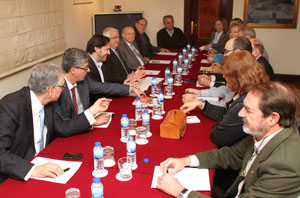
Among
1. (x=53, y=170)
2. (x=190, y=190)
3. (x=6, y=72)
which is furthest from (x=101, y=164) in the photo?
(x=6, y=72)

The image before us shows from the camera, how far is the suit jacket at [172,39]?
24.4 feet

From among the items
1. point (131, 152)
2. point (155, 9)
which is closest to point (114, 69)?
point (131, 152)

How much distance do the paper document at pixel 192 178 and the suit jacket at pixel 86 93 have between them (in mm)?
1132

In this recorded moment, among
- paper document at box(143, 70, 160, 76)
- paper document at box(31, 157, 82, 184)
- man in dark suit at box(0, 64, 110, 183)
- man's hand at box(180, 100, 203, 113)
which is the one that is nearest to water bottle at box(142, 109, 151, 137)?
man in dark suit at box(0, 64, 110, 183)

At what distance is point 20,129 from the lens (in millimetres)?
2252

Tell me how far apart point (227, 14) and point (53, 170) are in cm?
662

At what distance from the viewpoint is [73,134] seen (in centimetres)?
252

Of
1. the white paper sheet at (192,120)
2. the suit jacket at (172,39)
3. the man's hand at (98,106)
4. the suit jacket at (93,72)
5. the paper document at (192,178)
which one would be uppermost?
the suit jacket at (172,39)

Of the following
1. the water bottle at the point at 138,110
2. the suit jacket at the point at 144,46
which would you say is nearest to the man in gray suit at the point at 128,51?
the suit jacket at the point at 144,46

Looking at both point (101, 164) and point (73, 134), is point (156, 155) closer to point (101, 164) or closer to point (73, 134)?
point (101, 164)

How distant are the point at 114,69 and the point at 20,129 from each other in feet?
7.53

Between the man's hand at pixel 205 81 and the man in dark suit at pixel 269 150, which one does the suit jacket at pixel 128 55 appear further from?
the man in dark suit at pixel 269 150

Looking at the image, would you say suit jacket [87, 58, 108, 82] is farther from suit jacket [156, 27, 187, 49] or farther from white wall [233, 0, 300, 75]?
white wall [233, 0, 300, 75]

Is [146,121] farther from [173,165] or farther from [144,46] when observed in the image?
[144,46]
